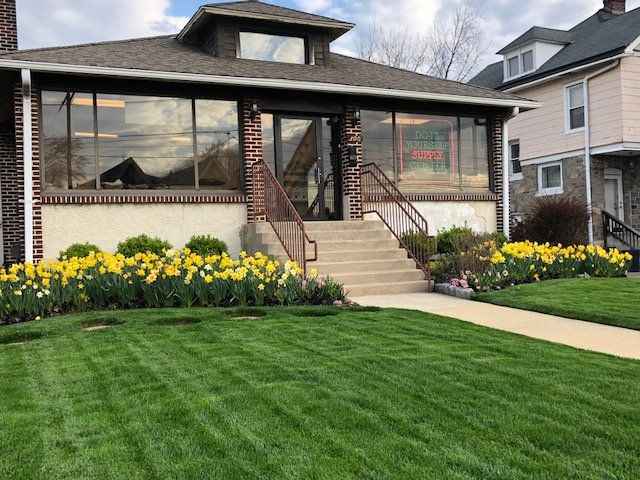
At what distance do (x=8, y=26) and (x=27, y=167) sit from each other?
491cm

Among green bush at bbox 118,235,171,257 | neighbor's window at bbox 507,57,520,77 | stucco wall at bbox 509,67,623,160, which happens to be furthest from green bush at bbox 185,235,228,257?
neighbor's window at bbox 507,57,520,77

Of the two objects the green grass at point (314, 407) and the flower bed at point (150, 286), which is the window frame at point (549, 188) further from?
the green grass at point (314, 407)

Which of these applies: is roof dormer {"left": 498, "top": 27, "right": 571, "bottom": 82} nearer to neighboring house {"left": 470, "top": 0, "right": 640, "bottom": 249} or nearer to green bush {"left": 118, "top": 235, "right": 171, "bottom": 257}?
neighboring house {"left": 470, "top": 0, "right": 640, "bottom": 249}

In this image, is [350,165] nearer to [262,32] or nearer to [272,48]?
[272,48]

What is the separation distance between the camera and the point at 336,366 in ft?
14.5

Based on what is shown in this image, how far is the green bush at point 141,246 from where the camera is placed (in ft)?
32.4

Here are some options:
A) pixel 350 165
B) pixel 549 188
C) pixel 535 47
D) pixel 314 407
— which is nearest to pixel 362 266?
pixel 350 165

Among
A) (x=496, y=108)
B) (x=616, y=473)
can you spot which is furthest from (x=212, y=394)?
(x=496, y=108)

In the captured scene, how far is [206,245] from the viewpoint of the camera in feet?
34.2

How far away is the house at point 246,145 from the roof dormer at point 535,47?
8797 mm

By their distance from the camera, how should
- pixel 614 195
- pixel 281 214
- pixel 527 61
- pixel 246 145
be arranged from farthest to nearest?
1. pixel 527 61
2. pixel 614 195
3. pixel 246 145
4. pixel 281 214

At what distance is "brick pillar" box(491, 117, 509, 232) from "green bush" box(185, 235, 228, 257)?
21.1ft

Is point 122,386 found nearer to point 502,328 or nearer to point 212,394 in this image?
point 212,394

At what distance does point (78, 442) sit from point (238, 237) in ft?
26.6
